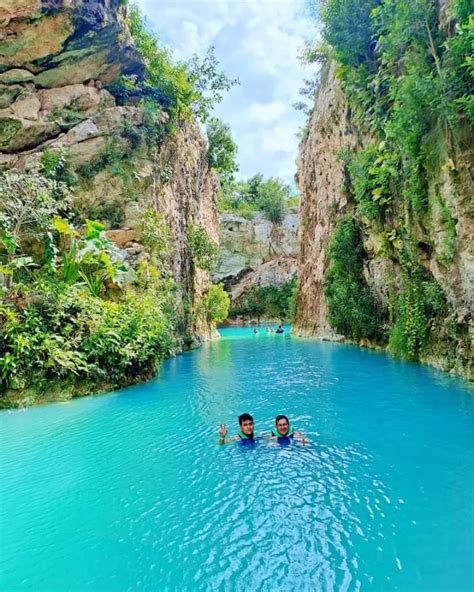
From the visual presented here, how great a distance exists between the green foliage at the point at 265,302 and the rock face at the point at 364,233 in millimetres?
17104

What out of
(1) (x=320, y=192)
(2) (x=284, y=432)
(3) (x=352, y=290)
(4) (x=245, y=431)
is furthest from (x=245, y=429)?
(1) (x=320, y=192)

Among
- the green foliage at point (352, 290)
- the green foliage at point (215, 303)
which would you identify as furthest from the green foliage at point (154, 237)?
the green foliage at point (215, 303)

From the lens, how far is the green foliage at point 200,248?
2618 centimetres

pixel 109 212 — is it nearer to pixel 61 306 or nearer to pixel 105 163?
pixel 105 163

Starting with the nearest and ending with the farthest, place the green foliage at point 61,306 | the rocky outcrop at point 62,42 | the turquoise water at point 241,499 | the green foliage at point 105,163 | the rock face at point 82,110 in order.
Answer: the turquoise water at point 241,499 → the green foliage at point 61,306 → the rocky outcrop at point 62,42 → the rock face at point 82,110 → the green foliage at point 105,163

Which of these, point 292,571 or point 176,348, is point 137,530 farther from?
point 176,348

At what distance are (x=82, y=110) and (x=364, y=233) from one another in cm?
1502

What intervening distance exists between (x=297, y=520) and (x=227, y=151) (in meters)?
31.3

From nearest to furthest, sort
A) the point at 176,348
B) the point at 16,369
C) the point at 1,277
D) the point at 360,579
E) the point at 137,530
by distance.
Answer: the point at 360,579 → the point at 137,530 → the point at 16,369 → the point at 1,277 → the point at 176,348

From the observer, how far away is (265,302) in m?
50.4

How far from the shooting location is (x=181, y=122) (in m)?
23.5

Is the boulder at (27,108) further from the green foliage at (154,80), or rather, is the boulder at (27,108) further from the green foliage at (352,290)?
the green foliage at (352,290)

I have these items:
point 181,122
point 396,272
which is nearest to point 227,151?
point 181,122

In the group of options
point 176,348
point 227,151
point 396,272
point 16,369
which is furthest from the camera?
point 227,151
